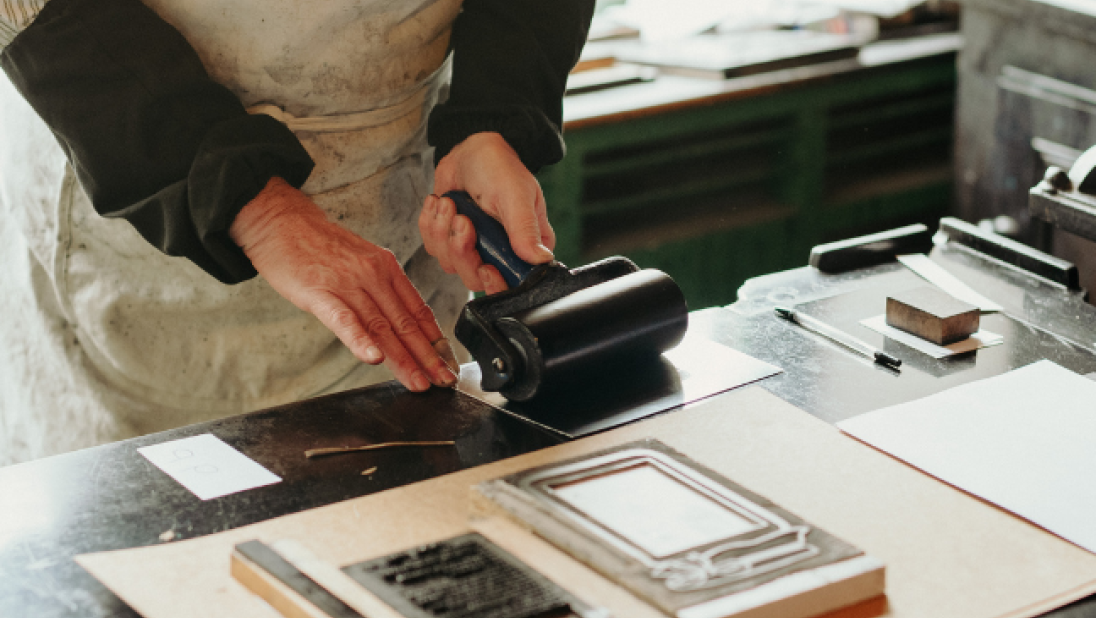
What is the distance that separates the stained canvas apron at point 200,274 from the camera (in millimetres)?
1507

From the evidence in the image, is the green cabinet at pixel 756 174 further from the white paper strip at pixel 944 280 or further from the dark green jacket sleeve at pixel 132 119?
the dark green jacket sleeve at pixel 132 119

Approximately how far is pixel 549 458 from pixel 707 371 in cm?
26

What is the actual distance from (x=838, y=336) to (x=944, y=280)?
250mm

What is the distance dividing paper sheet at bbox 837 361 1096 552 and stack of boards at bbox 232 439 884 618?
0.68 feet

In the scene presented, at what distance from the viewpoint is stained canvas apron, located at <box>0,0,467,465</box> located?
4.94 feet

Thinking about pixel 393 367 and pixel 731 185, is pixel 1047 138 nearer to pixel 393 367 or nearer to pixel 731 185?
pixel 731 185

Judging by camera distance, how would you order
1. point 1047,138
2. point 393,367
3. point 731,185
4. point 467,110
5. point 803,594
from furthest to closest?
point 731,185, point 1047,138, point 467,110, point 393,367, point 803,594

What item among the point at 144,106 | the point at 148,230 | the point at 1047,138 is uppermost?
the point at 144,106

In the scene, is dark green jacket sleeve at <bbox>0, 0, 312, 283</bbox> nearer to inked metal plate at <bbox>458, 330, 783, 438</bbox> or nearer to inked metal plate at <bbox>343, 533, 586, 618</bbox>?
inked metal plate at <bbox>458, 330, 783, 438</bbox>

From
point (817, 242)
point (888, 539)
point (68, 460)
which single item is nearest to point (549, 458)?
point (888, 539)

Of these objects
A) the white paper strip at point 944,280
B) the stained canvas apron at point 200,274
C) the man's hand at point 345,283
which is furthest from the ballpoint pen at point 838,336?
the stained canvas apron at point 200,274

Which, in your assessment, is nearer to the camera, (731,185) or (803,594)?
(803,594)

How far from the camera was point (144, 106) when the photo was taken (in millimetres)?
1269

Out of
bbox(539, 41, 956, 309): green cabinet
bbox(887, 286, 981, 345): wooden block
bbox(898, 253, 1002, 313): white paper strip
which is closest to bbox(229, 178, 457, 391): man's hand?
bbox(887, 286, 981, 345): wooden block
